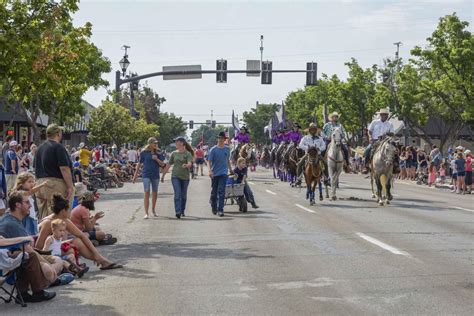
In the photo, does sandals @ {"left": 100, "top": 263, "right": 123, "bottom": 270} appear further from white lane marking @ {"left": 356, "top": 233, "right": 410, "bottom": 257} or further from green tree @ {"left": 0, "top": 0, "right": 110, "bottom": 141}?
green tree @ {"left": 0, "top": 0, "right": 110, "bottom": 141}

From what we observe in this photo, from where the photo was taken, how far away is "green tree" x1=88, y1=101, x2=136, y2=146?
56.8 meters

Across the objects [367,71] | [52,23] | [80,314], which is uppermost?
[367,71]

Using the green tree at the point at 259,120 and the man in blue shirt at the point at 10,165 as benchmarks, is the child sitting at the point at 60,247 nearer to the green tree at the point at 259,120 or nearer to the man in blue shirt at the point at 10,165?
the man in blue shirt at the point at 10,165

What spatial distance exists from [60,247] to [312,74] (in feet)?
104

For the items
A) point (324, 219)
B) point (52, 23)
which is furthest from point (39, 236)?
point (324, 219)

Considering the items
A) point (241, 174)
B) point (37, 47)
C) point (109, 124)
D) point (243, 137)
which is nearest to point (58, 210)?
Result: point (37, 47)

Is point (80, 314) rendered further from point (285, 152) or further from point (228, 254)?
point (285, 152)

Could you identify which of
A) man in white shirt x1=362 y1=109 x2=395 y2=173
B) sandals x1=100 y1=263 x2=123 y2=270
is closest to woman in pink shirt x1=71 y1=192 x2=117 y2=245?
sandals x1=100 y1=263 x2=123 y2=270

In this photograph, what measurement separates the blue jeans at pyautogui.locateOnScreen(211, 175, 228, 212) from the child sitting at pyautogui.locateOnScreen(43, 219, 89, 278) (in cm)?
848

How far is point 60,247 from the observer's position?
34.5 ft

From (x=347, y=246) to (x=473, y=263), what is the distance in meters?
2.36

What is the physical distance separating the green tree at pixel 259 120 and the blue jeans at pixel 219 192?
120693 mm

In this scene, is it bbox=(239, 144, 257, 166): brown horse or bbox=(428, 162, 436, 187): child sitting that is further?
bbox=(428, 162, 436, 187): child sitting

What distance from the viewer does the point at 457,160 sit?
31922 millimetres
